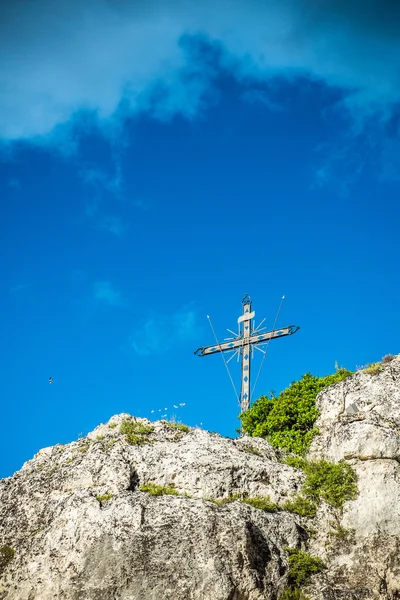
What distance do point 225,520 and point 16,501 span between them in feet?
23.8

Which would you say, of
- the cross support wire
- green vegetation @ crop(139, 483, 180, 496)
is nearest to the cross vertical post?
the cross support wire

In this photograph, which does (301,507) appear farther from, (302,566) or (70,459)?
(70,459)

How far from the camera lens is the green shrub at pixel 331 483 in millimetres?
17578

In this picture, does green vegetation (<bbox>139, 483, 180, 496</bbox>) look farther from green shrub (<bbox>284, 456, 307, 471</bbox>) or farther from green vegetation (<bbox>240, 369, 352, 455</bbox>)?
green vegetation (<bbox>240, 369, 352, 455</bbox>)

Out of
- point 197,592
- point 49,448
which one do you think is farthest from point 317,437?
point 49,448

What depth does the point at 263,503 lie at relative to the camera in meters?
18.1

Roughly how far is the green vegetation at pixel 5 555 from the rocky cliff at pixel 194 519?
0.04 meters

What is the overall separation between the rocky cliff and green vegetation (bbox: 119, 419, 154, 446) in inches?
2.0

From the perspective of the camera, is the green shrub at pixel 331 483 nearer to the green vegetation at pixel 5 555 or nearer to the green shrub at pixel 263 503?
the green shrub at pixel 263 503

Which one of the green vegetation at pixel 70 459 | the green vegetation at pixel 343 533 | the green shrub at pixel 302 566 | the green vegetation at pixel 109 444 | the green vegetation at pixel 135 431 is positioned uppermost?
the green vegetation at pixel 135 431

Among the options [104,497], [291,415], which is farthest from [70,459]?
[291,415]

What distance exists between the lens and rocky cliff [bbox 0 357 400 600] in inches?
596

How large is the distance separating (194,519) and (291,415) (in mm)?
7788

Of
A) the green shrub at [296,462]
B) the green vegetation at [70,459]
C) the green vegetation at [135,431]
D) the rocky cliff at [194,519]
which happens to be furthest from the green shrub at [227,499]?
the green vegetation at [70,459]
